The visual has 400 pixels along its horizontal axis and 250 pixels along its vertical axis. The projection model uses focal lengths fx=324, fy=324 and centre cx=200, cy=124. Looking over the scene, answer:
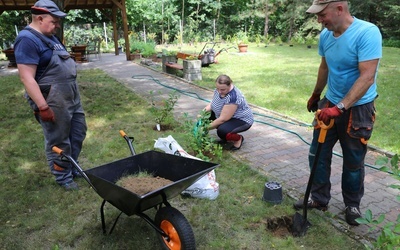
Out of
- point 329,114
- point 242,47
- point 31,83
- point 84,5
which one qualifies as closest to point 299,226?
point 329,114

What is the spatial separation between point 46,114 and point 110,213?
3.31 ft

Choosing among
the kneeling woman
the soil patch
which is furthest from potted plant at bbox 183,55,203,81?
the soil patch

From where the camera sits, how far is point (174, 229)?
2096mm

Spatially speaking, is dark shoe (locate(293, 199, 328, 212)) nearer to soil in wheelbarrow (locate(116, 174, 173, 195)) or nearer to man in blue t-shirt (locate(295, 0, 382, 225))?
man in blue t-shirt (locate(295, 0, 382, 225))

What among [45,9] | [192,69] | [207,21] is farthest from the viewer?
[207,21]

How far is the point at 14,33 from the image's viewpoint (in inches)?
722

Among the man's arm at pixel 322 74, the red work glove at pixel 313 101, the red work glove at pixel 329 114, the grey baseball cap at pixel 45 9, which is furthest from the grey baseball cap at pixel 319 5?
the grey baseball cap at pixel 45 9

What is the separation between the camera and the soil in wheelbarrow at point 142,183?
7.51 feet

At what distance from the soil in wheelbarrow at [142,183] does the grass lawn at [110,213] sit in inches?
16.6

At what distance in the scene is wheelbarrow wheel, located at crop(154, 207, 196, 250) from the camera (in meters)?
2.04

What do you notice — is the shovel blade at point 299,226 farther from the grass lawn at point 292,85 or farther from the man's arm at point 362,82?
the grass lawn at point 292,85

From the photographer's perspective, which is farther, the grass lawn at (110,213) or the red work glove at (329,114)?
the grass lawn at (110,213)

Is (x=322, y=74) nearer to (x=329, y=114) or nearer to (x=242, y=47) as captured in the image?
(x=329, y=114)

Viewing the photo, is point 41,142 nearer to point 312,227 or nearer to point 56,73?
point 56,73
